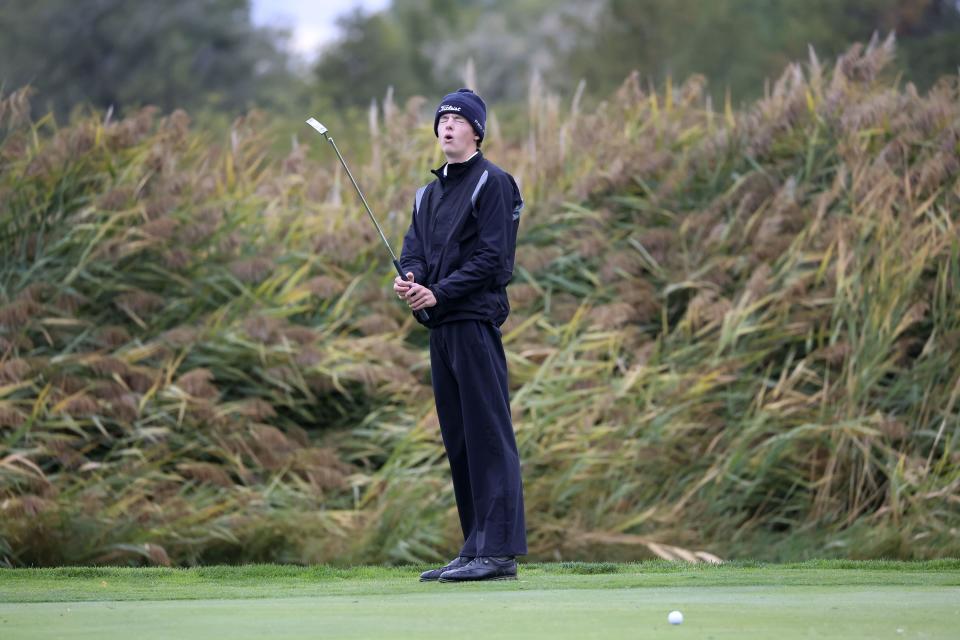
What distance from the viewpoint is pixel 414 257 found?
6.35 m

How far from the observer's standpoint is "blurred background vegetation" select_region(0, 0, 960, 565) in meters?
8.41

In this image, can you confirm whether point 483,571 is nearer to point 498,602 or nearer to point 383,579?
point 383,579

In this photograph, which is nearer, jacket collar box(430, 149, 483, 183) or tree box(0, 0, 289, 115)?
jacket collar box(430, 149, 483, 183)

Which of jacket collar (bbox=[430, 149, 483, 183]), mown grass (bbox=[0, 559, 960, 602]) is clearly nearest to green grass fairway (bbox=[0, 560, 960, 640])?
mown grass (bbox=[0, 559, 960, 602])

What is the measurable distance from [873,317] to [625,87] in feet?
12.1

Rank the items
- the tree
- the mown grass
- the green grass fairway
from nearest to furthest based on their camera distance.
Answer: the green grass fairway
the mown grass
the tree

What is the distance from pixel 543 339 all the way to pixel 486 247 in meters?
3.95

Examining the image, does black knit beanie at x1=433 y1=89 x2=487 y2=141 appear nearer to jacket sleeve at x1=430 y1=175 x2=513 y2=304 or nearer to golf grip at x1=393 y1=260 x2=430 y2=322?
jacket sleeve at x1=430 y1=175 x2=513 y2=304

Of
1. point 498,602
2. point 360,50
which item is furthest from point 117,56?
point 498,602

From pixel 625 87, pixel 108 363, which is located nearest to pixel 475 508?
pixel 108 363

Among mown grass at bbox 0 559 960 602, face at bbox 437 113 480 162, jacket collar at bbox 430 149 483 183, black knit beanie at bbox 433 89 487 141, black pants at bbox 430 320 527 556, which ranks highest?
black knit beanie at bbox 433 89 487 141

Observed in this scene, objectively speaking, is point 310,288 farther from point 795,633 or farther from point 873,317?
point 795,633

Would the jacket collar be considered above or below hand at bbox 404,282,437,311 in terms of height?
above

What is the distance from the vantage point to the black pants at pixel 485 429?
239 inches
